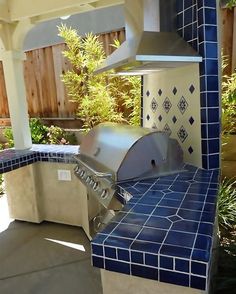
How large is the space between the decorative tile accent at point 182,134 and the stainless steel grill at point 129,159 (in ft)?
0.73

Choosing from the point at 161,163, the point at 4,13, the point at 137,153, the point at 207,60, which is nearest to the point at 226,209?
the point at 161,163

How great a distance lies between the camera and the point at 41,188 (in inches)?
140

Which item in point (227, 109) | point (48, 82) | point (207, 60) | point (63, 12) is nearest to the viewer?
point (207, 60)

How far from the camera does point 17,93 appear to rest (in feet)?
11.2

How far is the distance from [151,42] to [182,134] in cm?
86

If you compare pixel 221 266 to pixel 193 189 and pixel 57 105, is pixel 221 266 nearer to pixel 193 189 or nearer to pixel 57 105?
pixel 193 189

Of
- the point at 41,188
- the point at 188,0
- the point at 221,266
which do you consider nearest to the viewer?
the point at 221,266

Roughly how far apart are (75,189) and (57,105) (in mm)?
2586

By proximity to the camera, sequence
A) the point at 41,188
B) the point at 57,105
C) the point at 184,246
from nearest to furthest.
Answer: the point at 184,246 < the point at 41,188 < the point at 57,105

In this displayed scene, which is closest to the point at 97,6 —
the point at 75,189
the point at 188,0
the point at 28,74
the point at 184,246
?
the point at 188,0

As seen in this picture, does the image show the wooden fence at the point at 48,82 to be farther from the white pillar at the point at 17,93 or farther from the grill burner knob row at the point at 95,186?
the grill burner knob row at the point at 95,186

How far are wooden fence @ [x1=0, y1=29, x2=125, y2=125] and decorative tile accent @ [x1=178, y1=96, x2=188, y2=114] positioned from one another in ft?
10.5

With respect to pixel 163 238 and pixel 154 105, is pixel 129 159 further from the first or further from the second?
pixel 154 105

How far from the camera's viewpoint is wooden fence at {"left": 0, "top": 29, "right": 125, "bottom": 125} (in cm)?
523
